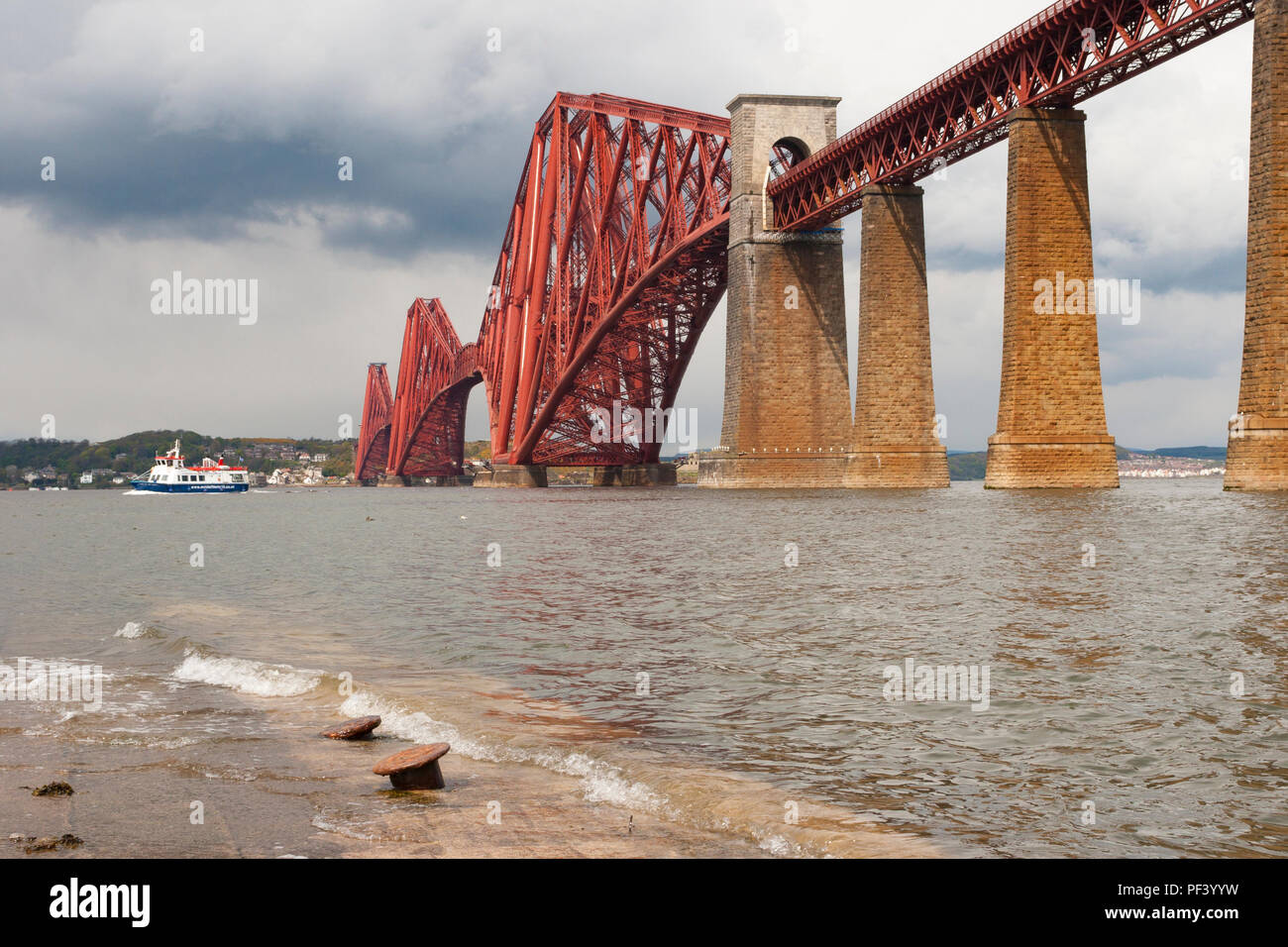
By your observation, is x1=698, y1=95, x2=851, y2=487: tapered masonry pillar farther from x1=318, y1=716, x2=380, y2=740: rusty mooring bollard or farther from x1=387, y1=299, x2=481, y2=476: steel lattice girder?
x1=387, y1=299, x2=481, y2=476: steel lattice girder

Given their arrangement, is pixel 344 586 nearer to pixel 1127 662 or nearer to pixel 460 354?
pixel 1127 662

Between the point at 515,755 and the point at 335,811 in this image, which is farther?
the point at 515,755

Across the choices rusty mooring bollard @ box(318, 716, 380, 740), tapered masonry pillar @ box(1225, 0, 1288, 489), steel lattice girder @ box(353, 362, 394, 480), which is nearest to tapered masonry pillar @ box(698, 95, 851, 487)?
tapered masonry pillar @ box(1225, 0, 1288, 489)

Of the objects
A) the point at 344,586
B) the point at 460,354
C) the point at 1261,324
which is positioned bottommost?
the point at 344,586

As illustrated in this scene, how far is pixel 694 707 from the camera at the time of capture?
8547 mm

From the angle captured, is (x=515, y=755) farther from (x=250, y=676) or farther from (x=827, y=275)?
(x=827, y=275)

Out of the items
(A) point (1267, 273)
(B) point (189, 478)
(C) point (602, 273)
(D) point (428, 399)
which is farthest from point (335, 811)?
(D) point (428, 399)

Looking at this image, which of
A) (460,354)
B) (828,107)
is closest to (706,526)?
(828,107)

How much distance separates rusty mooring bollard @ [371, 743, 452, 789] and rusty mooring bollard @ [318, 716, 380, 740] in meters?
Answer: 1.38

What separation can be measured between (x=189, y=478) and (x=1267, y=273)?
103 m

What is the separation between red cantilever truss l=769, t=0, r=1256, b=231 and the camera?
37812mm

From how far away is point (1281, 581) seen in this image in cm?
1533
